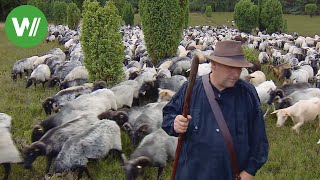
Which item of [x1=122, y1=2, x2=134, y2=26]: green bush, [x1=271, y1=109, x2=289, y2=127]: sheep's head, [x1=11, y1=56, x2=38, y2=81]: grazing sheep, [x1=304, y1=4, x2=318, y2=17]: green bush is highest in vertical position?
[x1=271, y1=109, x2=289, y2=127]: sheep's head

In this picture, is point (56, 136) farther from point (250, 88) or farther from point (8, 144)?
point (250, 88)

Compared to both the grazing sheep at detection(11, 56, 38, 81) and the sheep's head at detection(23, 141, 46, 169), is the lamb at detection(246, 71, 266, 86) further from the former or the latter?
the grazing sheep at detection(11, 56, 38, 81)

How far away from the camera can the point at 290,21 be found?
5809cm

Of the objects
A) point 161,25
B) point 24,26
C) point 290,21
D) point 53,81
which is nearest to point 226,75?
point 53,81

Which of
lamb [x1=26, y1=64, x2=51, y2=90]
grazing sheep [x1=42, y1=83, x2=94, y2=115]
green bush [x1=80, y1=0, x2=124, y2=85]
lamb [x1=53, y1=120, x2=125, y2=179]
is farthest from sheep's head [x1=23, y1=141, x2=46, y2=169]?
lamb [x1=26, y1=64, x2=51, y2=90]

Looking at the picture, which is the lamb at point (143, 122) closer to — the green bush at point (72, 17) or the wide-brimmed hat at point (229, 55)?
the wide-brimmed hat at point (229, 55)

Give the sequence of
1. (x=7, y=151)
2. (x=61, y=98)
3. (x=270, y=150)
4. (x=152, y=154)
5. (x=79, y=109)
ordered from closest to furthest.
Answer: (x=152, y=154) → (x=7, y=151) → (x=270, y=150) → (x=79, y=109) → (x=61, y=98)

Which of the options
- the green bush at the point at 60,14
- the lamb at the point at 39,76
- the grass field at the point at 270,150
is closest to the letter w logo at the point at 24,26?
the lamb at the point at 39,76

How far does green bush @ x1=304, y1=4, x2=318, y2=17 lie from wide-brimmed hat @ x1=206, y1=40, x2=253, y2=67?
6152cm

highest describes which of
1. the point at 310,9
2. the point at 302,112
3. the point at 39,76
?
the point at 302,112

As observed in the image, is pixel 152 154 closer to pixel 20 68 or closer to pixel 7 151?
pixel 7 151

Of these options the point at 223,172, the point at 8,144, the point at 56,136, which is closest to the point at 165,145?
the point at 56,136

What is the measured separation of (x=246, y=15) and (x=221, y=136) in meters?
40.3

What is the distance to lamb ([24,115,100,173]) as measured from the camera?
6918mm
